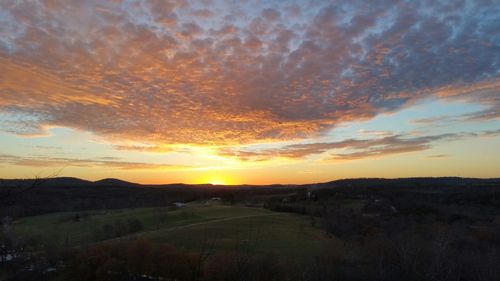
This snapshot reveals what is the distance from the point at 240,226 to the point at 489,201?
68222 mm

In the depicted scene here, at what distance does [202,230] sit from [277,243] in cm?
1278

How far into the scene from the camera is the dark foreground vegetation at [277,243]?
3419 cm

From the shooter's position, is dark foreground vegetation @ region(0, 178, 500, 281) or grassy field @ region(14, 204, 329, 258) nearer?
dark foreground vegetation @ region(0, 178, 500, 281)

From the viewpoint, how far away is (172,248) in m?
52.2

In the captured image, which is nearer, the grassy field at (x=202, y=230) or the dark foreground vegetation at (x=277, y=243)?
the dark foreground vegetation at (x=277, y=243)

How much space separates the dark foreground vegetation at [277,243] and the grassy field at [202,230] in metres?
0.30

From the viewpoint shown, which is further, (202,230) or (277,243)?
(202,230)

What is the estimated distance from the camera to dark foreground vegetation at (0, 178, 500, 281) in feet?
112

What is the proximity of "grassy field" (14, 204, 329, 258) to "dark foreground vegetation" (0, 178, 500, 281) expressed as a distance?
0.30 metres

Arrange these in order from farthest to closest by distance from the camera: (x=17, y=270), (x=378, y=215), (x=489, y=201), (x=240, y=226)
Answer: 1. (x=489, y=201)
2. (x=378, y=215)
3. (x=240, y=226)
4. (x=17, y=270)

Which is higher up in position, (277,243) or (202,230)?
(202,230)

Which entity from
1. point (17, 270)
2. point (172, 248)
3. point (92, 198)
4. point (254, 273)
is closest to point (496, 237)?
point (254, 273)

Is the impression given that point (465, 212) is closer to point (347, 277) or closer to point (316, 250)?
point (316, 250)

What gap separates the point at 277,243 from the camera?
6069cm
